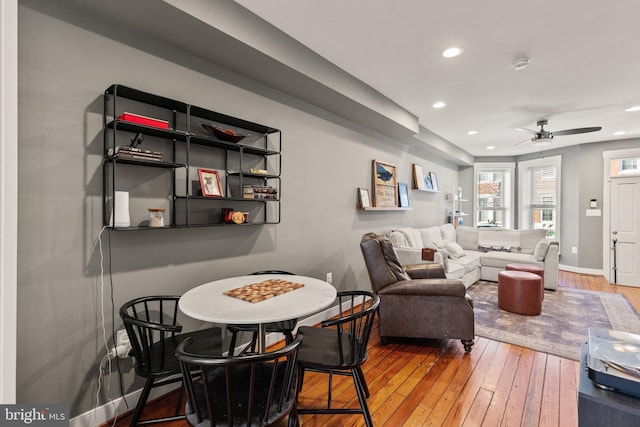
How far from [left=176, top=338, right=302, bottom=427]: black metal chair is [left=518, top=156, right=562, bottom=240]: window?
743cm

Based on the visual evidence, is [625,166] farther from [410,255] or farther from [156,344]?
[156,344]

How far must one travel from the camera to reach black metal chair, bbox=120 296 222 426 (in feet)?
5.04

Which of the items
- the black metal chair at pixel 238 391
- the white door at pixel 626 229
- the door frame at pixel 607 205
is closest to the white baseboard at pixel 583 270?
the door frame at pixel 607 205

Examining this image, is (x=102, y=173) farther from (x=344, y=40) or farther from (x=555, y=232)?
(x=555, y=232)

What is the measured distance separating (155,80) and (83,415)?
207 centimetres

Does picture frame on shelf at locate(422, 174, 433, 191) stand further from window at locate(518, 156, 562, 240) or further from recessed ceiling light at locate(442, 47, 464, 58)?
recessed ceiling light at locate(442, 47, 464, 58)

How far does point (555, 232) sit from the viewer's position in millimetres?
6715

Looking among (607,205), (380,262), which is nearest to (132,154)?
(380,262)

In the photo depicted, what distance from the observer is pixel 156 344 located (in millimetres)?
1818

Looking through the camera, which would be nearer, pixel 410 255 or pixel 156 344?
pixel 156 344

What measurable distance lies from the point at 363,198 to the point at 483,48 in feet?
6.77


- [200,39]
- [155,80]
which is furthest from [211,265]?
[200,39]

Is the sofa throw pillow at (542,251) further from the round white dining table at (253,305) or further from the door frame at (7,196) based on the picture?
the door frame at (7,196)

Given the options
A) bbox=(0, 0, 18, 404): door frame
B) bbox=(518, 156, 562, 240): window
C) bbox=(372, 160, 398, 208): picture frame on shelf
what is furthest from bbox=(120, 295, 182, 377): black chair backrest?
bbox=(518, 156, 562, 240): window
